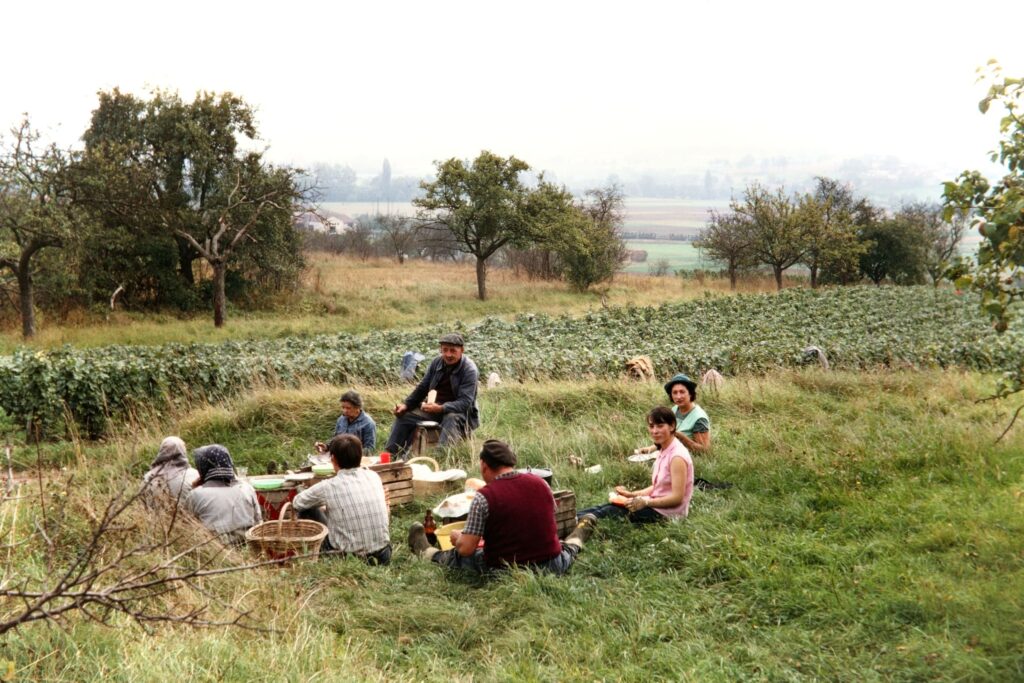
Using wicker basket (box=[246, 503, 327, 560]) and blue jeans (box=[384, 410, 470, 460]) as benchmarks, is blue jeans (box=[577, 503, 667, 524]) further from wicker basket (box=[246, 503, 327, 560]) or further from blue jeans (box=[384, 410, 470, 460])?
blue jeans (box=[384, 410, 470, 460])

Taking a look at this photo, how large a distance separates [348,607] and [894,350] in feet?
44.9

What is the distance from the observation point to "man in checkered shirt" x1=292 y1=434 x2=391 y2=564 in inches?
244

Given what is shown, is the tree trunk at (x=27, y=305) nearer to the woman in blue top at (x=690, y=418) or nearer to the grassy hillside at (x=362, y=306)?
the grassy hillside at (x=362, y=306)

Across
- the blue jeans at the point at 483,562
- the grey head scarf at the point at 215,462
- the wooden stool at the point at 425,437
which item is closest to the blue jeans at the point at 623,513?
the blue jeans at the point at 483,562

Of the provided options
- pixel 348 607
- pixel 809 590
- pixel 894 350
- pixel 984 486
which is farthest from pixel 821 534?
pixel 894 350

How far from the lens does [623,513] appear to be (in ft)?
22.5

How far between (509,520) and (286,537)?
1623mm

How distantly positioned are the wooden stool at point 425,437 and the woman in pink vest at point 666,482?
3.17 metres

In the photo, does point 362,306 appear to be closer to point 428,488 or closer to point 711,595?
point 428,488

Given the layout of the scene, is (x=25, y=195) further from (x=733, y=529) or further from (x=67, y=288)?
(x=733, y=529)

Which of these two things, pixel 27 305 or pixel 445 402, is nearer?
pixel 445 402

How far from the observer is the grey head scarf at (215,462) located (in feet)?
21.2

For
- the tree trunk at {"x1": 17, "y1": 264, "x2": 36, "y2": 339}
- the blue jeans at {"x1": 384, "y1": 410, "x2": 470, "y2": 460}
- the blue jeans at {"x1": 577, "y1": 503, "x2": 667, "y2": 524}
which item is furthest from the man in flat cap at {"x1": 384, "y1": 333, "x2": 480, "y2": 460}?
the tree trunk at {"x1": 17, "y1": 264, "x2": 36, "y2": 339}

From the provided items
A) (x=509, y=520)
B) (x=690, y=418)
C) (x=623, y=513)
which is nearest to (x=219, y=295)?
(x=690, y=418)
